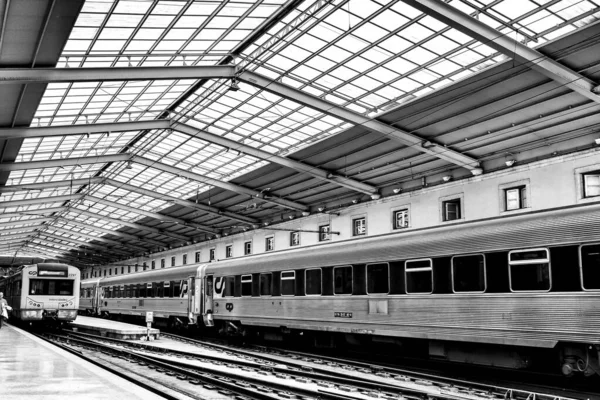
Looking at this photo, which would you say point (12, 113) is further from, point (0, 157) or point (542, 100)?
point (542, 100)

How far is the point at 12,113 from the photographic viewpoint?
23.3 metres

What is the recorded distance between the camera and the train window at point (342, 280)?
682 inches

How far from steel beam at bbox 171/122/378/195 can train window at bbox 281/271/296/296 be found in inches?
391

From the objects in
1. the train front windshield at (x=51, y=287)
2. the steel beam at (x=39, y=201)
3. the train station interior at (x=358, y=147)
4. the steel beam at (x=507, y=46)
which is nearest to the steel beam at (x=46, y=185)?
the steel beam at (x=39, y=201)

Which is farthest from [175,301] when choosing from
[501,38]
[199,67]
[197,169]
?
[501,38]

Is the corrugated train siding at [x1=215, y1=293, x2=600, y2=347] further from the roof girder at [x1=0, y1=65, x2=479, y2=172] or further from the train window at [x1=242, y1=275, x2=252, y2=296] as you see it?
the roof girder at [x1=0, y1=65, x2=479, y2=172]

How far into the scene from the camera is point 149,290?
36.5 metres

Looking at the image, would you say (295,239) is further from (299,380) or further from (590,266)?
(590,266)

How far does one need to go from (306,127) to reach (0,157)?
50.5 ft

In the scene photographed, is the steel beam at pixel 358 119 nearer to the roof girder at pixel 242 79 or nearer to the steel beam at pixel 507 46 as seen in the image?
the roof girder at pixel 242 79

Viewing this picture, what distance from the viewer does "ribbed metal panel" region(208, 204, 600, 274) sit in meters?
11.2

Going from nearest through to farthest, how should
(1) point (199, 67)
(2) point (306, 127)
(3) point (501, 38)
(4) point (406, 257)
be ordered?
(4) point (406, 257)
(3) point (501, 38)
(1) point (199, 67)
(2) point (306, 127)

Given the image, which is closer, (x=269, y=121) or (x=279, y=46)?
(x=279, y=46)

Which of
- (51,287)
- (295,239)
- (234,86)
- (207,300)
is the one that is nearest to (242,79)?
(234,86)
